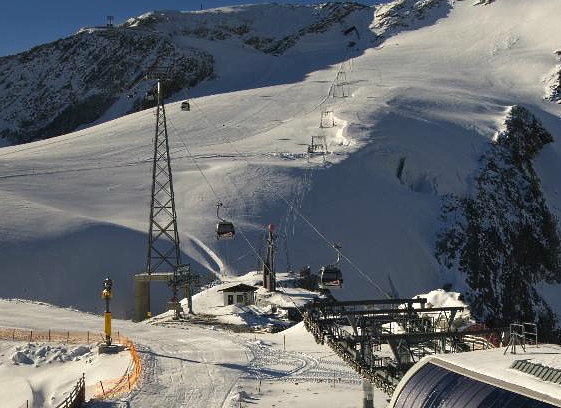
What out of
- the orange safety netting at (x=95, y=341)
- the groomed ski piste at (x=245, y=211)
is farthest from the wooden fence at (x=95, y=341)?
the groomed ski piste at (x=245, y=211)

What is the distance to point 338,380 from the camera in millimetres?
26281

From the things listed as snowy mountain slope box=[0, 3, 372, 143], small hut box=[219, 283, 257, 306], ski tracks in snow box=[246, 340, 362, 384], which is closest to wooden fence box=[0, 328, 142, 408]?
ski tracks in snow box=[246, 340, 362, 384]

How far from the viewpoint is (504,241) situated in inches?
2579

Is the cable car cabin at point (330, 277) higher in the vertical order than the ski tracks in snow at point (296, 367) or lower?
higher

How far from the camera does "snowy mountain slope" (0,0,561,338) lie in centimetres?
5225

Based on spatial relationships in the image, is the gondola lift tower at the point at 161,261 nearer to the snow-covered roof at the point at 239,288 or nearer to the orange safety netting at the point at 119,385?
the snow-covered roof at the point at 239,288

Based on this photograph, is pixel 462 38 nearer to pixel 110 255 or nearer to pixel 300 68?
pixel 300 68

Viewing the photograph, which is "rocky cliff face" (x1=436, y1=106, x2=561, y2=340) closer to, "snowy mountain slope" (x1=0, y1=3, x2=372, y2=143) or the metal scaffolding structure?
the metal scaffolding structure

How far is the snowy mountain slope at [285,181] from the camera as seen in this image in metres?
52.2

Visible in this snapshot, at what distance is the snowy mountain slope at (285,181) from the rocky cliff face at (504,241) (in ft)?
4.31

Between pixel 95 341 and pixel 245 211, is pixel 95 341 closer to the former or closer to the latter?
pixel 95 341

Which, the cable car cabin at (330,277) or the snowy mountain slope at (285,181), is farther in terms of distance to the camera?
the snowy mountain slope at (285,181)

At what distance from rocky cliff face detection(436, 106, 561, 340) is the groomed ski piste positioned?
160 cm

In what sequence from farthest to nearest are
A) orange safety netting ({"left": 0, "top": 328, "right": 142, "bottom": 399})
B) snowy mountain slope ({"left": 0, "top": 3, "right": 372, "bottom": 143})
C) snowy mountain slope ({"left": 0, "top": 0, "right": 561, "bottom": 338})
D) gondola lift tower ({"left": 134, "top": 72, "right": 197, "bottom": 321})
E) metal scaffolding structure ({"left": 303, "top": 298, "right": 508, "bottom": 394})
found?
1. snowy mountain slope ({"left": 0, "top": 3, "right": 372, "bottom": 143})
2. snowy mountain slope ({"left": 0, "top": 0, "right": 561, "bottom": 338})
3. gondola lift tower ({"left": 134, "top": 72, "right": 197, "bottom": 321})
4. orange safety netting ({"left": 0, "top": 328, "right": 142, "bottom": 399})
5. metal scaffolding structure ({"left": 303, "top": 298, "right": 508, "bottom": 394})
